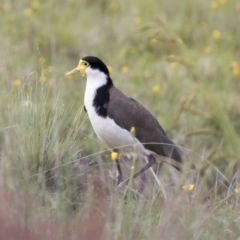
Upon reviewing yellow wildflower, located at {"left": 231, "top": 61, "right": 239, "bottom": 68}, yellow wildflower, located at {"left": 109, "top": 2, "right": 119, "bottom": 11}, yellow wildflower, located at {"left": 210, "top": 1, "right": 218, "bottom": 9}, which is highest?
yellow wildflower, located at {"left": 210, "top": 1, "right": 218, "bottom": 9}

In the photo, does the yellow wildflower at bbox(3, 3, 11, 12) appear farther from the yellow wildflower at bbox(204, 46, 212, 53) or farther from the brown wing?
the brown wing

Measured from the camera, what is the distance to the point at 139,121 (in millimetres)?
5387

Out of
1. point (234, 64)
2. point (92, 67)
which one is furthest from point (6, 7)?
point (92, 67)

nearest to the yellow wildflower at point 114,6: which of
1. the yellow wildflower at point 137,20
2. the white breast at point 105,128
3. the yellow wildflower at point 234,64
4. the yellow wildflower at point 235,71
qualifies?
the yellow wildflower at point 137,20

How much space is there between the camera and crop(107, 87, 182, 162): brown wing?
5230 millimetres

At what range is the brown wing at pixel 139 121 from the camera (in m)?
5.23

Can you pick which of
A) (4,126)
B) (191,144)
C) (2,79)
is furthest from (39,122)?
(191,144)

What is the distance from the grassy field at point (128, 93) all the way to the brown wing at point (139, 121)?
187mm

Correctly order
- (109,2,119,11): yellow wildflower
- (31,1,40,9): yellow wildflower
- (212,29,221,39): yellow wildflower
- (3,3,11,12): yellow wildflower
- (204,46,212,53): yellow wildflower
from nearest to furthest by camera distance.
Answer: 1. (204,46,212,53): yellow wildflower
2. (3,3,11,12): yellow wildflower
3. (212,29,221,39): yellow wildflower
4. (31,1,40,9): yellow wildflower
5. (109,2,119,11): yellow wildflower

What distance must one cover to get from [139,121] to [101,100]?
1.05ft

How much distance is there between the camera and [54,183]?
426 cm

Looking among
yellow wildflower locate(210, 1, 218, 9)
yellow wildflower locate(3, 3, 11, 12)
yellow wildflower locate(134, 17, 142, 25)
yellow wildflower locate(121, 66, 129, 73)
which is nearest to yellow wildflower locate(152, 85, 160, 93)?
yellow wildflower locate(121, 66, 129, 73)

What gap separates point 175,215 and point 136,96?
3917mm

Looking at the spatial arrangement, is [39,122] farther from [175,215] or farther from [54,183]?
[175,215]
